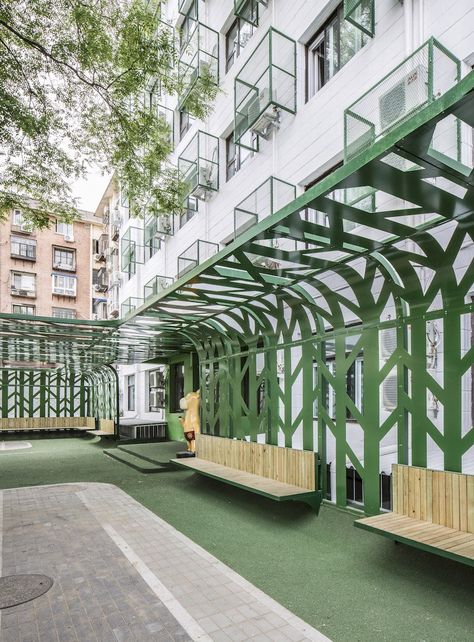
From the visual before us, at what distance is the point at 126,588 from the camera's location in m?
4.50

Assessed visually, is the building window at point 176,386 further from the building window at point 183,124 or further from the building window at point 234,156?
the building window at point 183,124

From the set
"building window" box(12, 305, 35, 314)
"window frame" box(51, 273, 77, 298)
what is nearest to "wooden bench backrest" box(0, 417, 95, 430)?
"building window" box(12, 305, 35, 314)

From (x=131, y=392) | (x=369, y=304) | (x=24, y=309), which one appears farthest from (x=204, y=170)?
(x=24, y=309)

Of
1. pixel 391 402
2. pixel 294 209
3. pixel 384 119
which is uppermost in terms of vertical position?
pixel 384 119

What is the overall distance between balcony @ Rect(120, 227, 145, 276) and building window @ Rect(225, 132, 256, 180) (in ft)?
26.9

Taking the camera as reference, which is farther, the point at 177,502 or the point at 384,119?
the point at 177,502

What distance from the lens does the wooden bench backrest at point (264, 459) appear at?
22.6 ft

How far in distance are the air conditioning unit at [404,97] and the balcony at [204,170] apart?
7763 mm

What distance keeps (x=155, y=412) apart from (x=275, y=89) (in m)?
14.3

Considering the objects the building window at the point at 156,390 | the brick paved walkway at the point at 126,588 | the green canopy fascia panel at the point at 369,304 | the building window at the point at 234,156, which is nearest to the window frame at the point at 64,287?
the building window at the point at 156,390

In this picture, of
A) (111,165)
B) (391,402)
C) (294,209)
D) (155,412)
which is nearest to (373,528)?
(391,402)

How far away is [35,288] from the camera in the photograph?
37.8 meters

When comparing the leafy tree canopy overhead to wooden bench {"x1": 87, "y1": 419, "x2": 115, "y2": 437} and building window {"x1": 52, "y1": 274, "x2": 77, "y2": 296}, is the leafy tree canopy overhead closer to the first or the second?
wooden bench {"x1": 87, "y1": 419, "x2": 115, "y2": 437}

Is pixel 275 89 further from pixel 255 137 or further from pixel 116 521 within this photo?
pixel 116 521
